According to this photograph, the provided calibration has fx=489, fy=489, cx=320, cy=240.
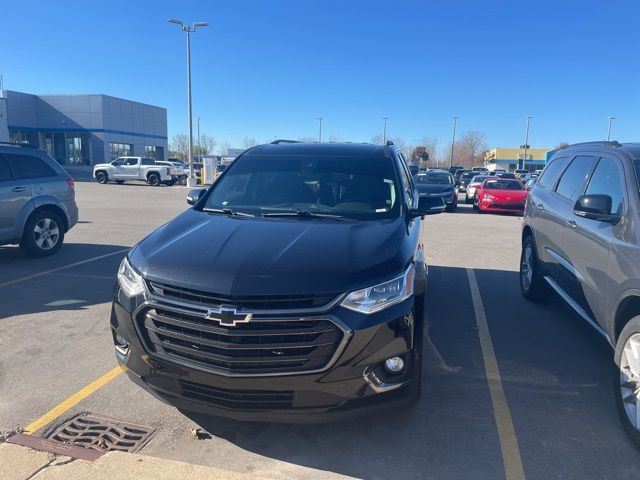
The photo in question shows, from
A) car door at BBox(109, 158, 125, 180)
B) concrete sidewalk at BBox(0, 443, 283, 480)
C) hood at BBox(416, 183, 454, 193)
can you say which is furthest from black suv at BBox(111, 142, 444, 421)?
car door at BBox(109, 158, 125, 180)

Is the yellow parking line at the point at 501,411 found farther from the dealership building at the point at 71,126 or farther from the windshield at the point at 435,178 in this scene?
the dealership building at the point at 71,126

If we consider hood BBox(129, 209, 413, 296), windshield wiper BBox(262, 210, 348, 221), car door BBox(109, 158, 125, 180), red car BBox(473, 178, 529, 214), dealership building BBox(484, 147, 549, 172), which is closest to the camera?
hood BBox(129, 209, 413, 296)

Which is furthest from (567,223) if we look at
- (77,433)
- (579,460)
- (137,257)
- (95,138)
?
(95,138)

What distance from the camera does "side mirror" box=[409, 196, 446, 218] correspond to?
4.20m

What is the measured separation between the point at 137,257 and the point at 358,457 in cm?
190

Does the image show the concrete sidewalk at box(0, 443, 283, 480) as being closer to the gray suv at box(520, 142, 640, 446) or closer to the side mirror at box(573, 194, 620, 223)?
the gray suv at box(520, 142, 640, 446)

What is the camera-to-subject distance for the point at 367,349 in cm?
272

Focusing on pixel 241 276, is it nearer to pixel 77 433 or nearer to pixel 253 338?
pixel 253 338

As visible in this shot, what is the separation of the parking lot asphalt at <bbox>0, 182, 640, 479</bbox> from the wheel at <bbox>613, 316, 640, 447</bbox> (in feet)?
0.44

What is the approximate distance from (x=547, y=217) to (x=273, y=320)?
159 inches

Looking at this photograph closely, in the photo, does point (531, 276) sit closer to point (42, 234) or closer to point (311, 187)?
point (311, 187)

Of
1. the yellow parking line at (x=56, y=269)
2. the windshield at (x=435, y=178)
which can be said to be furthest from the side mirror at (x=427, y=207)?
the windshield at (x=435, y=178)

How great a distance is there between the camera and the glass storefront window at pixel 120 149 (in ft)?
159

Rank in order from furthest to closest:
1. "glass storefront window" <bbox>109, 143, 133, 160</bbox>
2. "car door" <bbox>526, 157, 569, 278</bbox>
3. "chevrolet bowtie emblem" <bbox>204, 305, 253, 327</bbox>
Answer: "glass storefront window" <bbox>109, 143, 133, 160</bbox> → "car door" <bbox>526, 157, 569, 278</bbox> → "chevrolet bowtie emblem" <bbox>204, 305, 253, 327</bbox>
